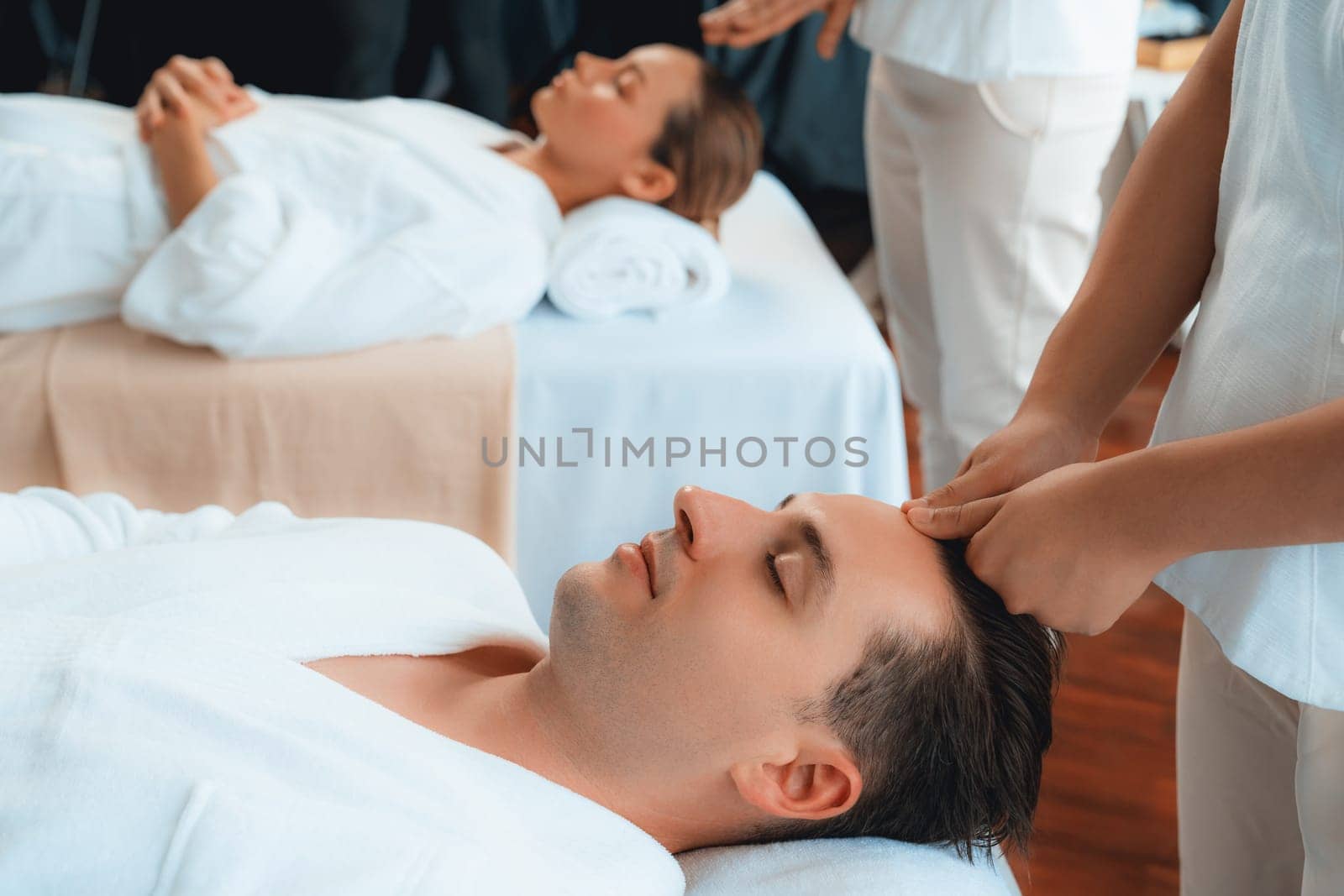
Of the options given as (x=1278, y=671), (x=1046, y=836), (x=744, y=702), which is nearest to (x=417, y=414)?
(x=744, y=702)

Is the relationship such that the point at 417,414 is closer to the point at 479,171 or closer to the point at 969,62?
the point at 479,171

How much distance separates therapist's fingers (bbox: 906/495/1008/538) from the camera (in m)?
0.90

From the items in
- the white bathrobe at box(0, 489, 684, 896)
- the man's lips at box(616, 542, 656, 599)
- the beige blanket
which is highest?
the man's lips at box(616, 542, 656, 599)

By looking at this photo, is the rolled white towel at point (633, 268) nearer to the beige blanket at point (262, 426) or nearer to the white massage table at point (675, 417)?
the white massage table at point (675, 417)

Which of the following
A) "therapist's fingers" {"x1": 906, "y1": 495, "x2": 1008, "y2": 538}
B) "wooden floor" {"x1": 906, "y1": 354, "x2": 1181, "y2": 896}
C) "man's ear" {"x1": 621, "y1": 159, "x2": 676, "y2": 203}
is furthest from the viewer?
"man's ear" {"x1": 621, "y1": 159, "x2": 676, "y2": 203}

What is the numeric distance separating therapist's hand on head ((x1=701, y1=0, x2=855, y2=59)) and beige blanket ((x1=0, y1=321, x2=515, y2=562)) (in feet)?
2.26

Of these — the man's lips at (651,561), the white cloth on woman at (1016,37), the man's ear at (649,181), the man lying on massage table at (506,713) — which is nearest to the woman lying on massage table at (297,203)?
the man's ear at (649,181)

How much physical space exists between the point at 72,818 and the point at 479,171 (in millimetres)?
1271

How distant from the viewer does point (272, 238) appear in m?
1.68

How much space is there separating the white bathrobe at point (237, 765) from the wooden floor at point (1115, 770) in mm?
905

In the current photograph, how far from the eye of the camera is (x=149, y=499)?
1671 mm

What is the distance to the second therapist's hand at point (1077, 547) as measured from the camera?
748mm

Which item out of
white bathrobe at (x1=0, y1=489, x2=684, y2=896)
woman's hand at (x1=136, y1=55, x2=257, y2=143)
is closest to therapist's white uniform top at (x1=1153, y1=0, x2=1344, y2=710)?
white bathrobe at (x1=0, y1=489, x2=684, y2=896)

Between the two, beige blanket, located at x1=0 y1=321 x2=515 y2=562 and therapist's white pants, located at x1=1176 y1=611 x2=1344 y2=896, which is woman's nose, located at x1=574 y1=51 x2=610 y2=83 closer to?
beige blanket, located at x1=0 y1=321 x2=515 y2=562
